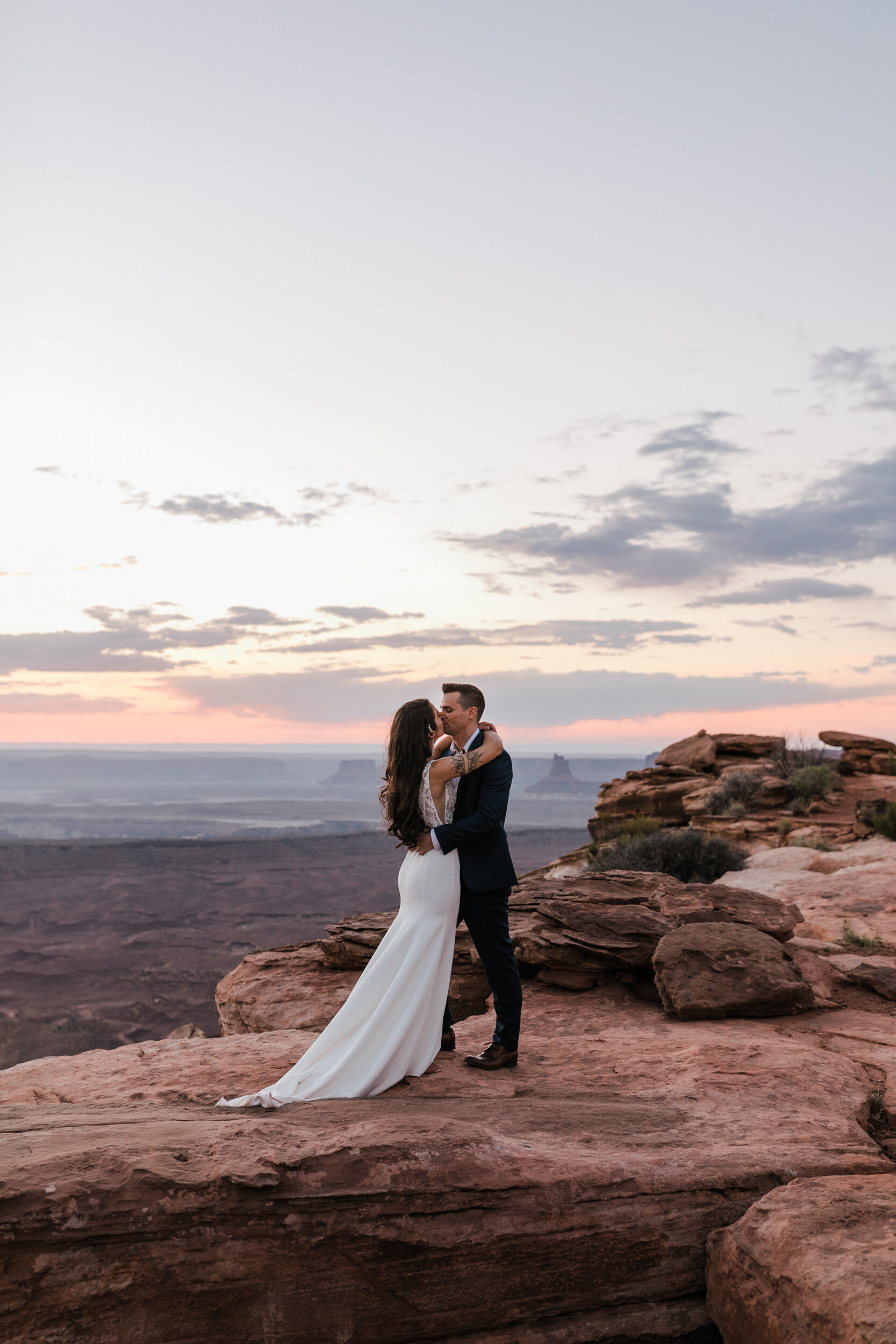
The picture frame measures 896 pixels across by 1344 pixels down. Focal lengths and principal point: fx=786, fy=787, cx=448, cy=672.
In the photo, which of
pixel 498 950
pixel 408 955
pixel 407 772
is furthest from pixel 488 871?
pixel 407 772

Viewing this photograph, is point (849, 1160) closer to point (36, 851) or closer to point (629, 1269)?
point (629, 1269)

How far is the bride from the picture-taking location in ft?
15.3

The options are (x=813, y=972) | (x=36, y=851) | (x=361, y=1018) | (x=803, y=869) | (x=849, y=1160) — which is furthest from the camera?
(x=36, y=851)

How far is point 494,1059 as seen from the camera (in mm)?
5176

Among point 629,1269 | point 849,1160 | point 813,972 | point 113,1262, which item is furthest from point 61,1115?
point 813,972

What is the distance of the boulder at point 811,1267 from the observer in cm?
286

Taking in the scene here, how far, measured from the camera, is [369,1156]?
358 cm

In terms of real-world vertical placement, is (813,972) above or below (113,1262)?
below

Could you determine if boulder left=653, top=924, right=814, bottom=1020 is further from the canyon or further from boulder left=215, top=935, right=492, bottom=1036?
boulder left=215, top=935, right=492, bottom=1036

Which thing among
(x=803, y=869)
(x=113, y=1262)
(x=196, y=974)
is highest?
(x=113, y=1262)

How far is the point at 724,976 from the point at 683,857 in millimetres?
9413

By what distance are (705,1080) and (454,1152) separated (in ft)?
6.88

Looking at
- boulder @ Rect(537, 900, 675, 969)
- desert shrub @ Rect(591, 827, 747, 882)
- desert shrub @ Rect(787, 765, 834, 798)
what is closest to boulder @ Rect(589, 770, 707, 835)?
desert shrub @ Rect(787, 765, 834, 798)

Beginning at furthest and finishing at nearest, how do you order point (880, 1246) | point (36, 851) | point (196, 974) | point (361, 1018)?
point (36, 851), point (196, 974), point (361, 1018), point (880, 1246)
